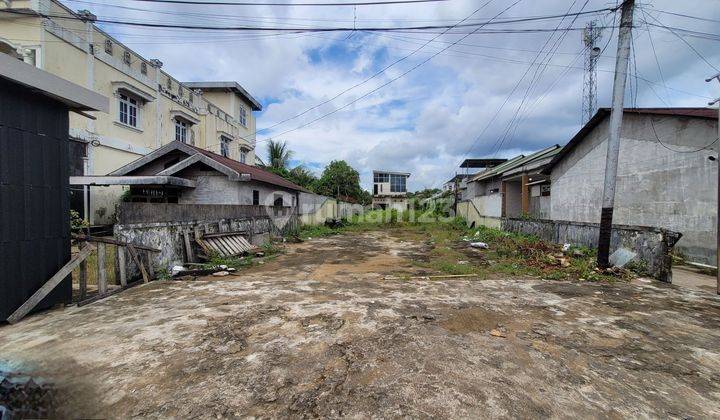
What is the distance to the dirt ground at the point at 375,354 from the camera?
7.91ft

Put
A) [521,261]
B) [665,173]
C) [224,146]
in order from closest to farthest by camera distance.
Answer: [521,261]
[665,173]
[224,146]

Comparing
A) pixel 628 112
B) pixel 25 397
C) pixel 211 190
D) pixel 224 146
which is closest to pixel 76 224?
pixel 211 190

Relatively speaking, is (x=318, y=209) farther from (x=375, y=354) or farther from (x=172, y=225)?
(x=375, y=354)

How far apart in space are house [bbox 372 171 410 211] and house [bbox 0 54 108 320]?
112 ft

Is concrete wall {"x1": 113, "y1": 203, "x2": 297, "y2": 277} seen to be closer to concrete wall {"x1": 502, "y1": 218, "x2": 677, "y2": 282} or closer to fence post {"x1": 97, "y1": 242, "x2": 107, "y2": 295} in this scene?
fence post {"x1": 97, "y1": 242, "x2": 107, "y2": 295}

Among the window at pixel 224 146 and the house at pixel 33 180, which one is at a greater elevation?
the window at pixel 224 146

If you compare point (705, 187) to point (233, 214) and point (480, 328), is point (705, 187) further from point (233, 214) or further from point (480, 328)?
point (233, 214)

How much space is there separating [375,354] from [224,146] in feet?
73.3

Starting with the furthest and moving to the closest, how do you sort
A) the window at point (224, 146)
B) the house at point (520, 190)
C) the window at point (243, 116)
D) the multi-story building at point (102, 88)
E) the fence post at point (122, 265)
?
the window at point (243, 116), the window at point (224, 146), the house at point (520, 190), the multi-story building at point (102, 88), the fence post at point (122, 265)

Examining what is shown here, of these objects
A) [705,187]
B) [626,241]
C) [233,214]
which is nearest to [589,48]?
[705,187]

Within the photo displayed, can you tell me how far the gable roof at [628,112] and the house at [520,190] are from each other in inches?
61.2

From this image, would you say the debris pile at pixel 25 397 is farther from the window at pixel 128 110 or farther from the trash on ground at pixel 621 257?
the window at pixel 128 110

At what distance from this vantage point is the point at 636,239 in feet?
24.5

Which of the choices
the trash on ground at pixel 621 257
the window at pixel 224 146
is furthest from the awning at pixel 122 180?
the trash on ground at pixel 621 257
